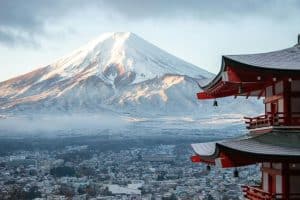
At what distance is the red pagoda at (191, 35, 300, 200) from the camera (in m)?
11.2

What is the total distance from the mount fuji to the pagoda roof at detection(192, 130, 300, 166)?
16329 cm

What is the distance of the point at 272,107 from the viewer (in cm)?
1279

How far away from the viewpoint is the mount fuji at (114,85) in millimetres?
181250

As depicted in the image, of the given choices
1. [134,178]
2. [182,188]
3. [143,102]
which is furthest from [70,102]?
[182,188]

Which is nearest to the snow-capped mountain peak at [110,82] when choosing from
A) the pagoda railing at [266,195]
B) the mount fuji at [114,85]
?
the mount fuji at [114,85]

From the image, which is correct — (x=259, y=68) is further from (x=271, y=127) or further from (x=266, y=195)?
(x=266, y=195)

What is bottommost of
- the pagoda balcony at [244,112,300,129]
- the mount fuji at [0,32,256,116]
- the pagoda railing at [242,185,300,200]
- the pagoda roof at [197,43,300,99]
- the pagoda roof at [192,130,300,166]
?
the pagoda railing at [242,185,300,200]

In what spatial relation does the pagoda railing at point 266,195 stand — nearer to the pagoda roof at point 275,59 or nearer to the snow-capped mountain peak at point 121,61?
the pagoda roof at point 275,59

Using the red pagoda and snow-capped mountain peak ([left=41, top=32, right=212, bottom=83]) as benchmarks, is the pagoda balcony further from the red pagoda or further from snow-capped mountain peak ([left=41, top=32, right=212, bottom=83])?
snow-capped mountain peak ([left=41, top=32, right=212, bottom=83])

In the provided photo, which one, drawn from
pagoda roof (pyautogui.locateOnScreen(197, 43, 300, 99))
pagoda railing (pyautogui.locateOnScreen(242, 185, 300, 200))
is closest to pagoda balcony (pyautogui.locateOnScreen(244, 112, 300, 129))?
pagoda roof (pyautogui.locateOnScreen(197, 43, 300, 99))

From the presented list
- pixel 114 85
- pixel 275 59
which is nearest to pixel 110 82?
pixel 114 85

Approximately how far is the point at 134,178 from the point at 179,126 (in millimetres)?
77263

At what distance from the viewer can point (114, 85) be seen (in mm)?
193625

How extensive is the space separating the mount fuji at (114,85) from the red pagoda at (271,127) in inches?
6392
